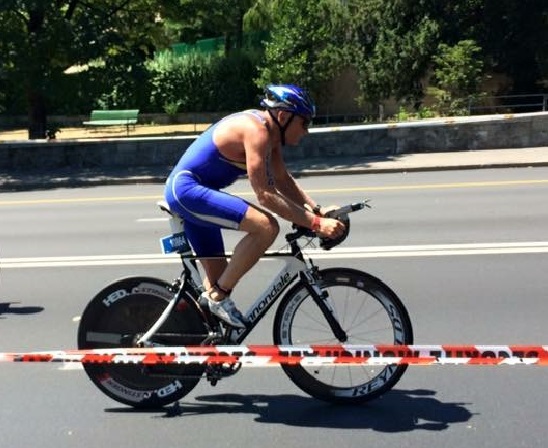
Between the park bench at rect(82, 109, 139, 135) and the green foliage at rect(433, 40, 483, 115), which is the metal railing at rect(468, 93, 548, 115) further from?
the park bench at rect(82, 109, 139, 135)

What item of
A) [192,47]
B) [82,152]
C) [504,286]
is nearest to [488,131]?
[82,152]

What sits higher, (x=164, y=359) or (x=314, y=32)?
(x=314, y=32)

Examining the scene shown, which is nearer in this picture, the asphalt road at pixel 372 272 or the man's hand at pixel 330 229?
the man's hand at pixel 330 229

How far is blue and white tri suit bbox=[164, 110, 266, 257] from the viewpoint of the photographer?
4129 millimetres

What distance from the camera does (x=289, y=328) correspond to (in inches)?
175

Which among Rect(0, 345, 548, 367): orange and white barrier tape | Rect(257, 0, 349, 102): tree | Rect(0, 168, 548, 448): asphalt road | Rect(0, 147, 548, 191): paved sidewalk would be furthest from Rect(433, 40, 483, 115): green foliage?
Rect(0, 345, 548, 367): orange and white barrier tape

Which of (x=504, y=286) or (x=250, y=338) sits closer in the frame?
(x=250, y=338)

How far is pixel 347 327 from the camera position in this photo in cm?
447

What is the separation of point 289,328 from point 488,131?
15.1 meters

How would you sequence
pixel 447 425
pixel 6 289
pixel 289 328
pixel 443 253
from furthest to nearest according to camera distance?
1. pixel 443 253
2. pixel 6 289
3. pixel 289 328
4. pixel 447 425

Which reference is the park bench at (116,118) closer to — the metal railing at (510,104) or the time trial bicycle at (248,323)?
the metal railing at (510,104)

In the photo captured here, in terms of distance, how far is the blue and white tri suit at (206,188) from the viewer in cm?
413

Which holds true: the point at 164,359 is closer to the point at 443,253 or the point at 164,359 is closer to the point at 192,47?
the point at 443,253

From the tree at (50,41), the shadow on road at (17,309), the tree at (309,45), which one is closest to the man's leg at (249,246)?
the shadow on road at (17,309)
